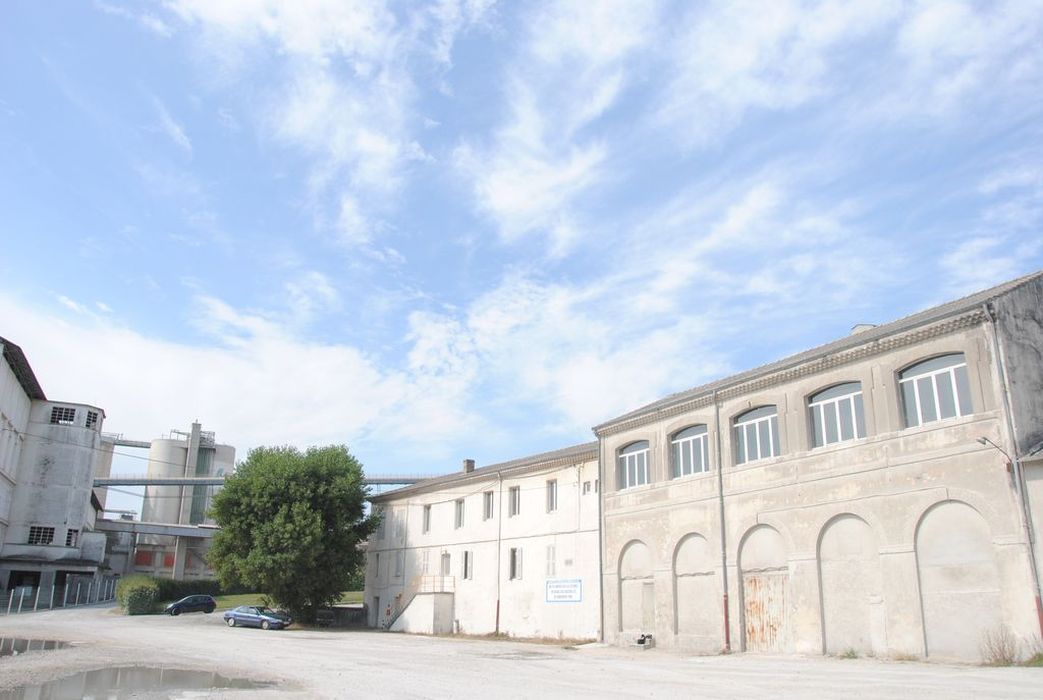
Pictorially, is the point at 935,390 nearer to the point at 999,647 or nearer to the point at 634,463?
the point at 999,647

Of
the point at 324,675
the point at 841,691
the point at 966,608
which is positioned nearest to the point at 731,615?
the point at 966,608

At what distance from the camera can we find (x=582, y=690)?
15.2 meters

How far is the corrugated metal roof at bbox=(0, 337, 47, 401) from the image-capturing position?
51156mm

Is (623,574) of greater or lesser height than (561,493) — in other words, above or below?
below

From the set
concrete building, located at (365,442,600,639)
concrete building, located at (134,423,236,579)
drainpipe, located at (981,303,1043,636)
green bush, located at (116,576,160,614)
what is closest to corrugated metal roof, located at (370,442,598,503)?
concrete building, located at (365,442,600,639)

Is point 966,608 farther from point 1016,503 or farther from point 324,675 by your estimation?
point 324,675

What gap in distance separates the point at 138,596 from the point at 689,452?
34875 mm

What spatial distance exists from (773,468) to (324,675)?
14.2m

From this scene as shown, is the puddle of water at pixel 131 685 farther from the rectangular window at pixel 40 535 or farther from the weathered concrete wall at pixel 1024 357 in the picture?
the rectangular window at pixel 40 535

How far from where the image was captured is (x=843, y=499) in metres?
22.5

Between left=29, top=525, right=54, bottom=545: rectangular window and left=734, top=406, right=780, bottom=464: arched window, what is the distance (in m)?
52.0

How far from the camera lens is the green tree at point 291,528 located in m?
41.2

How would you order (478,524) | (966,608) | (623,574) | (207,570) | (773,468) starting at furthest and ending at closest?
(207,570) < (478,524) < (623,574) < (773,468) < (966,608)

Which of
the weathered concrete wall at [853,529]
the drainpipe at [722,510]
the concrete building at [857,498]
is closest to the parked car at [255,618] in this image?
the concrete building at [857,498]
